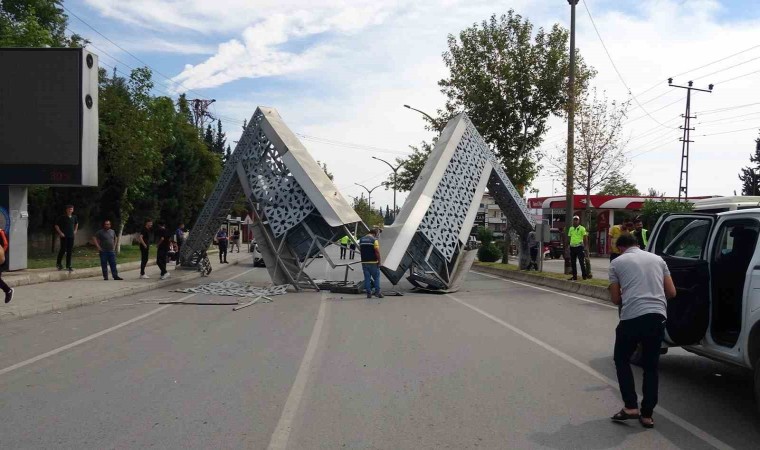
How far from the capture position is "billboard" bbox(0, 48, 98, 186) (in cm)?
1759

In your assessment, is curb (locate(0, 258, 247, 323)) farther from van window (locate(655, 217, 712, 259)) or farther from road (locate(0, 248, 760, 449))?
van window (locate(655, 217, 712, 259))

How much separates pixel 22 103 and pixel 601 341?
1625 cm

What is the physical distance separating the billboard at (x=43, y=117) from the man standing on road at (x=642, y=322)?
16.2 meters

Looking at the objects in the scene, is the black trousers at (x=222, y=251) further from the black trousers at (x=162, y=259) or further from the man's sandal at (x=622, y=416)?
the man's sandal at (x=622, y=416)

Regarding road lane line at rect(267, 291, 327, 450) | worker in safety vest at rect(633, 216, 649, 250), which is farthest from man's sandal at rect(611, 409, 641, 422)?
worker in safety vest at rect(633, 216, 649, 250)

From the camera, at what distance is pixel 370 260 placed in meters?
16.4

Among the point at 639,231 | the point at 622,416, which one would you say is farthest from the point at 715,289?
the point at 639,231

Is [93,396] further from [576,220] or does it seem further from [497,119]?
[497,119]

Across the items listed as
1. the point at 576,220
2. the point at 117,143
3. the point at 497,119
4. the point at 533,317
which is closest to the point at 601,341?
the point at 533,317

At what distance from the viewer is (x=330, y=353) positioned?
8.70 metres

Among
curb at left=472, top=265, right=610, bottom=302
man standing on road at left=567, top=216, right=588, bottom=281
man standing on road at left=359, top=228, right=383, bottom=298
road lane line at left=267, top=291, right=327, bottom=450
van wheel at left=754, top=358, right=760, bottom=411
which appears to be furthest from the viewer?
man standing on road at left=567, top=216, right=588, bottom=281

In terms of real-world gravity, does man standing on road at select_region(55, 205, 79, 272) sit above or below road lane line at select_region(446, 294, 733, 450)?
above

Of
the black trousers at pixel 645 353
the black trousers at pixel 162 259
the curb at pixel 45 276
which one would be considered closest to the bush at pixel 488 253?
the black trousers at pixel 162 259

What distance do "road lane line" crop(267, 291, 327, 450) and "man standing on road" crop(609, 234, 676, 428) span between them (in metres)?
2.86
